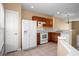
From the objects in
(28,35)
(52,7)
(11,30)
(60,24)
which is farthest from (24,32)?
(60,24)

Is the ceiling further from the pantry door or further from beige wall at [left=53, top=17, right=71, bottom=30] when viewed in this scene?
beige wall at [left=53, top=17, right=71, bottom=30]

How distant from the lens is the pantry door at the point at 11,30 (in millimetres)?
Answer: 3277

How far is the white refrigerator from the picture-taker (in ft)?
12.3

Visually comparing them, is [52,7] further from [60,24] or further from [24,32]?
[60,24]

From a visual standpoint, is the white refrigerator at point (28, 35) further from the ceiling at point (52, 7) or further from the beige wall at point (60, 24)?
the beige wall at point (60, 24)

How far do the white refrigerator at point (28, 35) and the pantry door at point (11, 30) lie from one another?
34 cm

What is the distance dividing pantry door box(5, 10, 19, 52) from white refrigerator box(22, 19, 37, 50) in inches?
13.4

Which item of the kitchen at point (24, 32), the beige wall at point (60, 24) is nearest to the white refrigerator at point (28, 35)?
the kitchen at point (24, 32)

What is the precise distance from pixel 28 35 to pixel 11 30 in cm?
85

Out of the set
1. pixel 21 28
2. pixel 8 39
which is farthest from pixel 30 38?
pixel 8 39

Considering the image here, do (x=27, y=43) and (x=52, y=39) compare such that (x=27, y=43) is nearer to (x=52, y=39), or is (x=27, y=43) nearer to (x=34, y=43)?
(x=34, y=43)

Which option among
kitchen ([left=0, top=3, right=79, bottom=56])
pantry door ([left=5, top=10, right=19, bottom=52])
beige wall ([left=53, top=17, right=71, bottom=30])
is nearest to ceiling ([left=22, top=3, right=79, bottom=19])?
kitchen ([left=0, top=3, right=79, bottom=56])

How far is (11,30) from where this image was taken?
339 centimetres

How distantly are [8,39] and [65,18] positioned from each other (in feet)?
14.7
